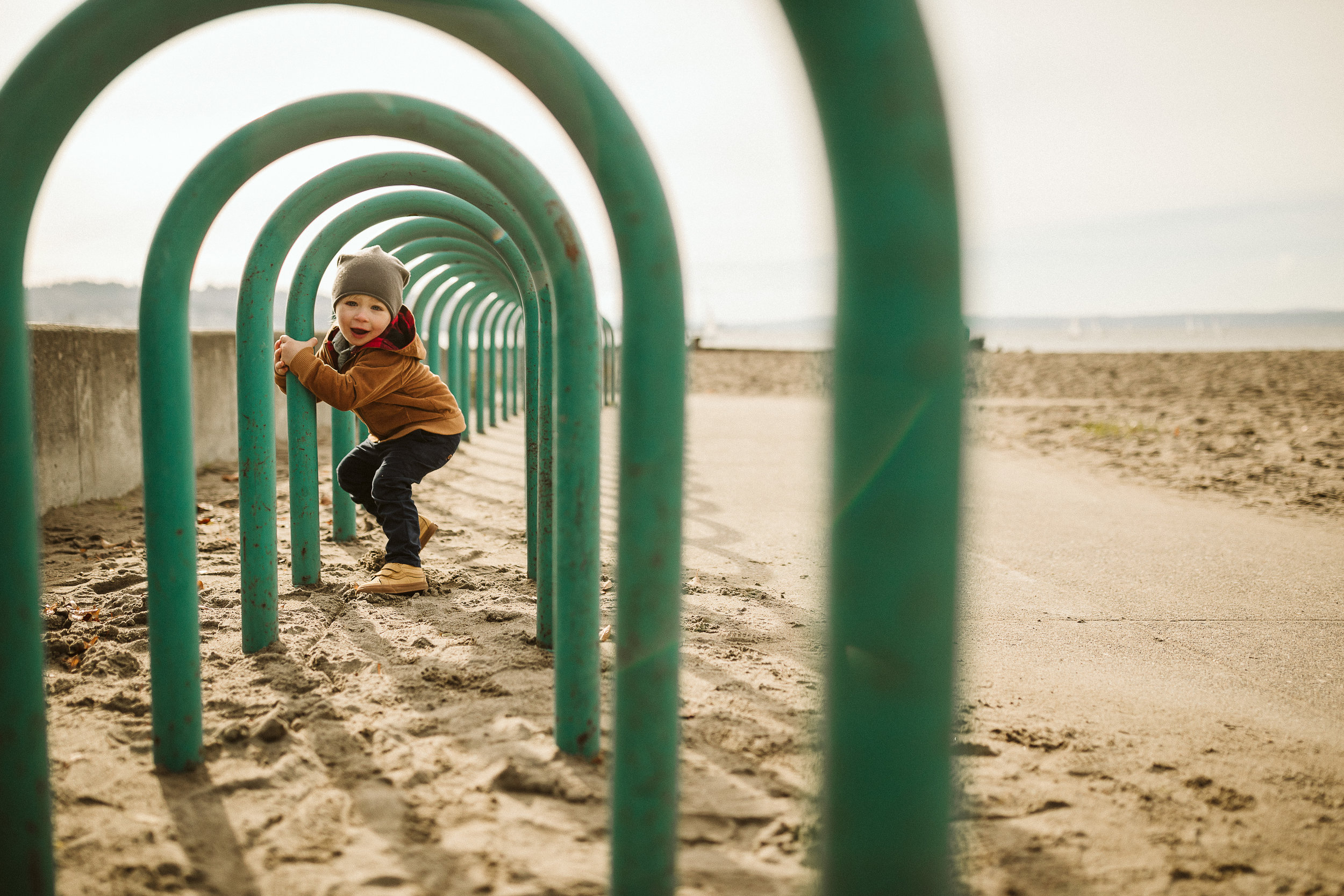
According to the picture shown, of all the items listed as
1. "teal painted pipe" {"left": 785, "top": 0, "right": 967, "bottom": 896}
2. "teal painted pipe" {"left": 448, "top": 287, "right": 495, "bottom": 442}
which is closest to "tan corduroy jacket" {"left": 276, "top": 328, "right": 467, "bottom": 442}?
"teal painted pipe" {"left": 785, "top": 0, "right": 967, "bottom": 896}

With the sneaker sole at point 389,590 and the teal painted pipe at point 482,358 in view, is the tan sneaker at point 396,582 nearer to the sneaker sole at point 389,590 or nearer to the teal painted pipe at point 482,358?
the sneaker sole at point 389,590

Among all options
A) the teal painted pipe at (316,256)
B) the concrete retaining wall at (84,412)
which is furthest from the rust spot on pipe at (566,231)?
the concrete retaining wall at (84,412)

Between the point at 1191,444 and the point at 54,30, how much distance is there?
7.50 meters

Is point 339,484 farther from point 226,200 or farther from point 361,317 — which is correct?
point 226,200

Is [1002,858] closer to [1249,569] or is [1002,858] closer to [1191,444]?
[1249,569]

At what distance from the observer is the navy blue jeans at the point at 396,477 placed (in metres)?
2.83

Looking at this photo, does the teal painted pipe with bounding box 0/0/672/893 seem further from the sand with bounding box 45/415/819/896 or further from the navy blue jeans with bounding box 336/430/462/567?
the navy blue jeans with bounding box 336/430/462/567

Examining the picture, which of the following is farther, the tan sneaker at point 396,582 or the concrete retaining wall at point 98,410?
the concrete retaining wall at point 98,410

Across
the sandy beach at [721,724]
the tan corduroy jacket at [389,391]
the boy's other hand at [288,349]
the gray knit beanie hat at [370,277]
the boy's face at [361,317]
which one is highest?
the gray knit beanie hat at [370,277]

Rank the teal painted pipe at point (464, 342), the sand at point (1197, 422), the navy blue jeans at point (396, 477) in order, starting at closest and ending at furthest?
the navy blue jeans at point (396, 477)
the sand at point (1197, 422)
the teal painted pipe at point (464, 342)

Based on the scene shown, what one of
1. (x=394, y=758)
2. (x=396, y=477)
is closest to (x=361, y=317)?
(x=396, y=477)

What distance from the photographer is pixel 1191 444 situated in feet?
22.5

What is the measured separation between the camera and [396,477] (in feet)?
9.39

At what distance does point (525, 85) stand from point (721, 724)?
1.28 metres
